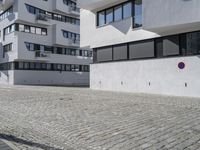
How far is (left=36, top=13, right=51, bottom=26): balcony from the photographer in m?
41.3

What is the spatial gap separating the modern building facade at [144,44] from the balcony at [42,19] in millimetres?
17074

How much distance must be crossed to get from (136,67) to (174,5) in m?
5.93

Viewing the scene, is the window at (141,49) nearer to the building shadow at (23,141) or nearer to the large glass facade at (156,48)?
the large glass facade at (156,48)

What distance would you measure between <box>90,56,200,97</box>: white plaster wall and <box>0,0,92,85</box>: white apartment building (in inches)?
782

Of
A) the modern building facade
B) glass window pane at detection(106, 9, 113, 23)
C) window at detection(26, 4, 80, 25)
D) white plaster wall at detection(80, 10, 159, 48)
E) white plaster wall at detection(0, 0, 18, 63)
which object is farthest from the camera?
window at detection(26, 4, 80, 25)

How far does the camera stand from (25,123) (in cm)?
843

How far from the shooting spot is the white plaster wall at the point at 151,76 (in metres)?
16.2

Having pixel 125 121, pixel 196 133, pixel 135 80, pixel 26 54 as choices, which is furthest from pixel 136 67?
pixel 26 54

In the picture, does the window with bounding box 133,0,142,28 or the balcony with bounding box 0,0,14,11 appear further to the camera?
the balcony with bounding box 0,0,14,11

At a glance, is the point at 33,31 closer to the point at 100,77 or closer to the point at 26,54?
the point at 26,54

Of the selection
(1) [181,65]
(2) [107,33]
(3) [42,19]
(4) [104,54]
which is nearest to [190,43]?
(1) [181,65]

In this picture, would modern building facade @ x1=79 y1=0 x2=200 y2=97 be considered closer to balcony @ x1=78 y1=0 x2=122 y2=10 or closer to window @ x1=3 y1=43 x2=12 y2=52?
balcony @ x1=78 y1=0 x2=122 y2=10

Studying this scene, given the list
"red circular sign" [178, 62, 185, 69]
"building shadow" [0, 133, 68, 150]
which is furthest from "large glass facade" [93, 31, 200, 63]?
"building shadow" [0, 133, 68, 150]

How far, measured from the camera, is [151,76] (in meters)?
18.7
